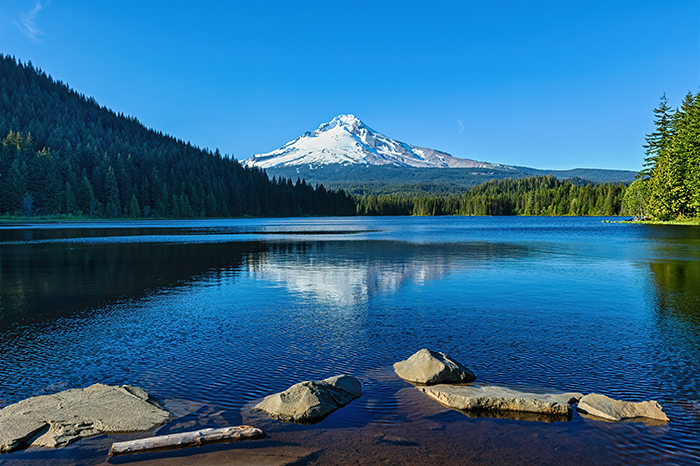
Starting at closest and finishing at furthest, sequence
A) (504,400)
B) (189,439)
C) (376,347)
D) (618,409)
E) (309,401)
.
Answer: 1. (189,439)
2. (618,409)
3. (309,401)
4. (504,400)
5. (376,347)

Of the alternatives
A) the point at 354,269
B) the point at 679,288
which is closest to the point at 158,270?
the point at 354,269

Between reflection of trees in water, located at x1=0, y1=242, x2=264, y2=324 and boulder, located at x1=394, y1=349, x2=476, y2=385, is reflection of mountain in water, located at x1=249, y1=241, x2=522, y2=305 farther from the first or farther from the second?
boulder, located at x1=394, y1=349, x2=476, y2=385

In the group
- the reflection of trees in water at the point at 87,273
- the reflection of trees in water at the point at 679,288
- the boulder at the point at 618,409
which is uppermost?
the reflection of trees in water at the point at 87,273

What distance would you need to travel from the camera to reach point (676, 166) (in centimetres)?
9156

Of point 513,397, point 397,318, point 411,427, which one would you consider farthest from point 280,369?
point 397,318

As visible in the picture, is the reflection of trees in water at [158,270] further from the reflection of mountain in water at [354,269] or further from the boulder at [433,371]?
the boulder at [433,371]

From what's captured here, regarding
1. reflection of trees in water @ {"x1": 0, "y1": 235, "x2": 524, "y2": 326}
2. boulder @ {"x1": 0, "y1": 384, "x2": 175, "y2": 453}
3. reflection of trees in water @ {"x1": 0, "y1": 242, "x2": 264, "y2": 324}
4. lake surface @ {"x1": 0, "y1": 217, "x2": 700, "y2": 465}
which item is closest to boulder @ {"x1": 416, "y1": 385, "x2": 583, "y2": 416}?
lake surface @ {"x1": 0, "y1": 217, "x2": 700, "y2": 465}

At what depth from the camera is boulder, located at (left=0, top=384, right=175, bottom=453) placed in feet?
27.1

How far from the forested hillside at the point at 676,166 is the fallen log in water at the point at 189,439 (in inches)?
3750

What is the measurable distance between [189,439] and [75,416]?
2.54 metres

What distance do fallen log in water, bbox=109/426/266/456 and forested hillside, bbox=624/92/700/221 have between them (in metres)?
95.3

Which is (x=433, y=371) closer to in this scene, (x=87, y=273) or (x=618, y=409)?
(x=618, y=409)

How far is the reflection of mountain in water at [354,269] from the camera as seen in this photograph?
78.8ft

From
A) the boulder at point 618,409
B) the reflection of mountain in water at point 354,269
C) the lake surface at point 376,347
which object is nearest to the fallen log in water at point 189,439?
the lake surface at point 376,347
